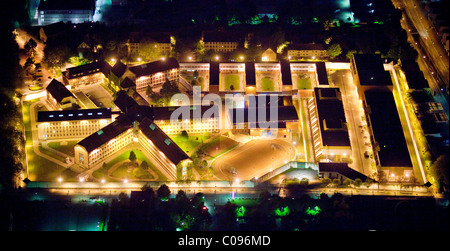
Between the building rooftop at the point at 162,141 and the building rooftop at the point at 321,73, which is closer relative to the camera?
the building rooftop at the point at 162,141

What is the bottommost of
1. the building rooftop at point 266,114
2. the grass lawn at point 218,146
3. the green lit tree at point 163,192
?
the green lit tree at point 163,192

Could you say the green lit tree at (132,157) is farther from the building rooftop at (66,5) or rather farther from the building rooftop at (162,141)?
the building rooftop at (66,5)

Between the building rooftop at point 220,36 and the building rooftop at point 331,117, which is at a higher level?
the building rooftop at point 220,36

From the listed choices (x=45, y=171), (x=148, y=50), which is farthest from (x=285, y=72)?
(x=45, y=171)

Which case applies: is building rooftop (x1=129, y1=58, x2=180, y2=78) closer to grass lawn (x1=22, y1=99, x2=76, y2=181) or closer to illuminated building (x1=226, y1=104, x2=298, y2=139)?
illuminated building (x1=226, y1=104, x2=298, y2=139)

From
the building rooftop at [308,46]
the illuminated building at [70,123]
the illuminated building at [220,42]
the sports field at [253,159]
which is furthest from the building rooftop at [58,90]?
the building rooftop at [308,46]

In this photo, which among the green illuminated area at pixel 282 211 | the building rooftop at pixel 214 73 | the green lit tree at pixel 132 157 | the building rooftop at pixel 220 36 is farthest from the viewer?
the building rooftop at pixel 220 36

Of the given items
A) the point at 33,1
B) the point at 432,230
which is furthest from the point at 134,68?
the point at 432,230
